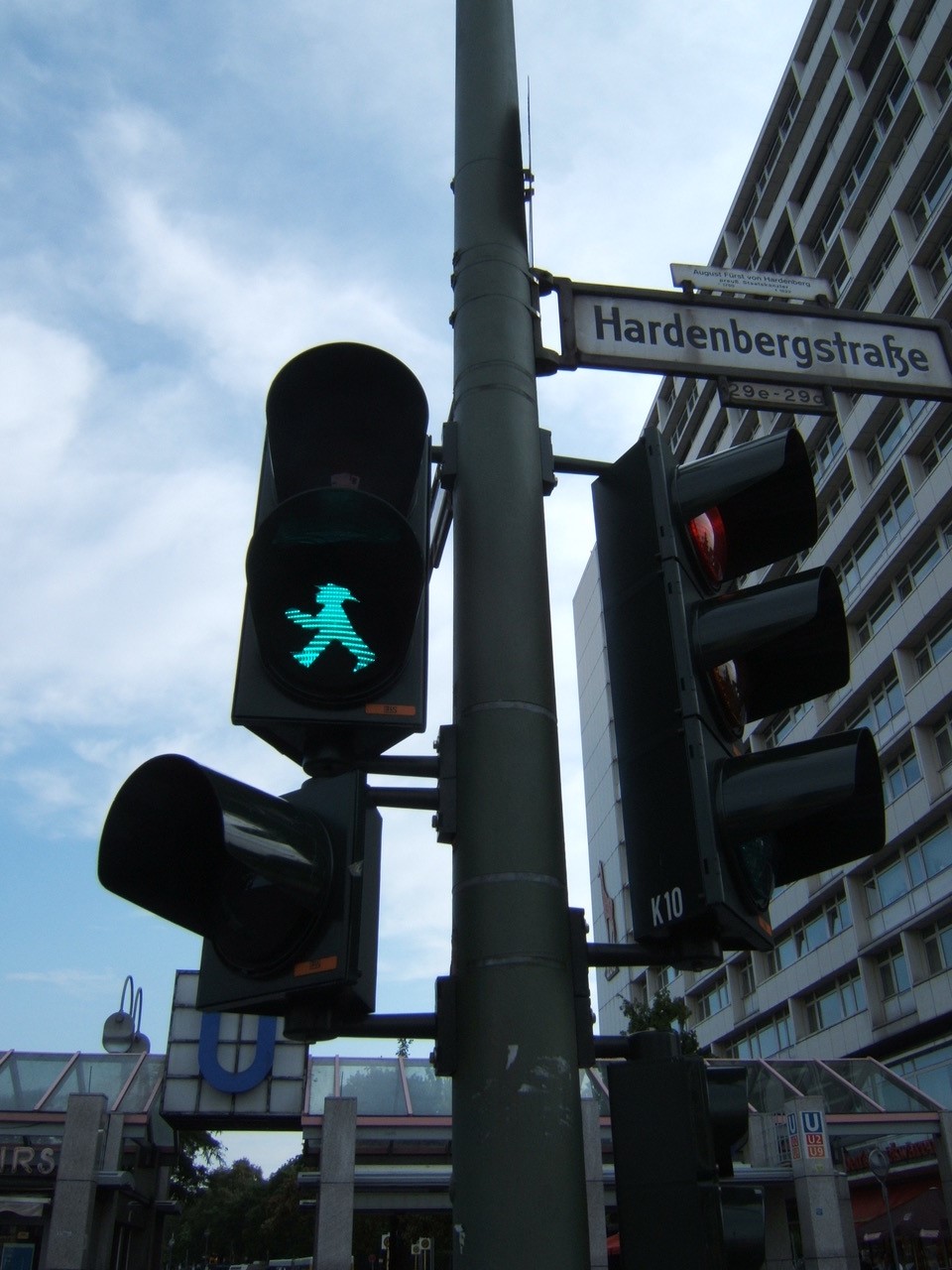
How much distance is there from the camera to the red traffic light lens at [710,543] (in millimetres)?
3076

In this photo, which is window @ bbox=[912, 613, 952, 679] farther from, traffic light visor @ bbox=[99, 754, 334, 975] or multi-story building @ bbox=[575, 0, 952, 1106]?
traffic light visor @ bbox=[99, 754, 334, 975]

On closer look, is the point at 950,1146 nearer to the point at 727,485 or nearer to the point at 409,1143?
the point at 409,1143

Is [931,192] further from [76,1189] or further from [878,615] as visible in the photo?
[76,1189]

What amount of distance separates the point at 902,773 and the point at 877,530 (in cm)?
1018

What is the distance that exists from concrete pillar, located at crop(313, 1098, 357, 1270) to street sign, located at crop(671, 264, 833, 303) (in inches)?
605

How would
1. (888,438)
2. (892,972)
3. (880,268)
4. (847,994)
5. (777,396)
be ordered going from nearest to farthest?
(777,396)
(892,972)
(888,438)
(847,994)
(880,268)

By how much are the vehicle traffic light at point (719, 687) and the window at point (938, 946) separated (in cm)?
3789

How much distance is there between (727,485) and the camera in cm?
306

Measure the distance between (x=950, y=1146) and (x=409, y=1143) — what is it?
10124 mm

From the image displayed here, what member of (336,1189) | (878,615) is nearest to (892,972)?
(878,615)

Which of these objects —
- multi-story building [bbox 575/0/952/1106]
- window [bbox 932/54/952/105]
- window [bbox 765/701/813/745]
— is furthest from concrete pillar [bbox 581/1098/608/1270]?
window [bbox 932/54/952/105]

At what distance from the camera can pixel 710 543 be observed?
10.4ft

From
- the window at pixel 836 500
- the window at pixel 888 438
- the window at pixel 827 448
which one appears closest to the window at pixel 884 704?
the window at pixel 836 500

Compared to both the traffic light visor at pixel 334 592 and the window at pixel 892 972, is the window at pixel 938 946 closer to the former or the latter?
the window at pixel 892 972
